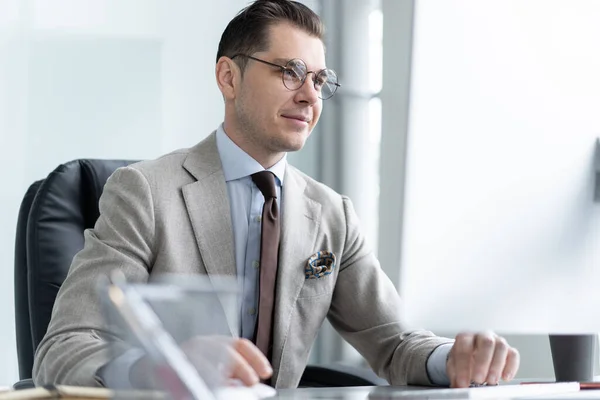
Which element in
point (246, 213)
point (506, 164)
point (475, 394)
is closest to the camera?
point (506, 164)

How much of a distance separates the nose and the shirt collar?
202 mm

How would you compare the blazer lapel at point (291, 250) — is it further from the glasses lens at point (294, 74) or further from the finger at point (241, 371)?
the finger at point (241, 371)

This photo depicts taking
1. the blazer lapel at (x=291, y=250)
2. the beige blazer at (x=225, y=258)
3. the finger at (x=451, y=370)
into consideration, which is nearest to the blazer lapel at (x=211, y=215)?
the beige blazer at (x=225, y=258)

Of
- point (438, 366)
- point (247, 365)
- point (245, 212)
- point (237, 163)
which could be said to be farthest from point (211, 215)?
point (247, 365)

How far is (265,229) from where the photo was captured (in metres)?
1.67

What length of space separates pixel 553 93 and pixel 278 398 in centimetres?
42

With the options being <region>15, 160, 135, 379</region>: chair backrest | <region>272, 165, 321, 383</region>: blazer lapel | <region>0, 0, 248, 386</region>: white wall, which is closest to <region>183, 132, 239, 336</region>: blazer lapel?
<region>272, 165, 321, 383</region>: blazer lapel

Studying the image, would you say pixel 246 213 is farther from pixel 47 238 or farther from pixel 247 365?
pixel 247 365

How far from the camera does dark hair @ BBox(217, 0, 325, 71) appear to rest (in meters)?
1.76

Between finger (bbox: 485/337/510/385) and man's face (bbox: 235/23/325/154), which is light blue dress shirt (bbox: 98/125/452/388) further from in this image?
finger (bbox: 485/337/510/385)

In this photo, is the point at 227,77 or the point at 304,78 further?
the point at 227,77

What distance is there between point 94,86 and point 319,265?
73.6 inches

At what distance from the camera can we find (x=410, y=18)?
0.81 m

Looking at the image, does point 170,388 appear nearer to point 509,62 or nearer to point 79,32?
point 509,62
